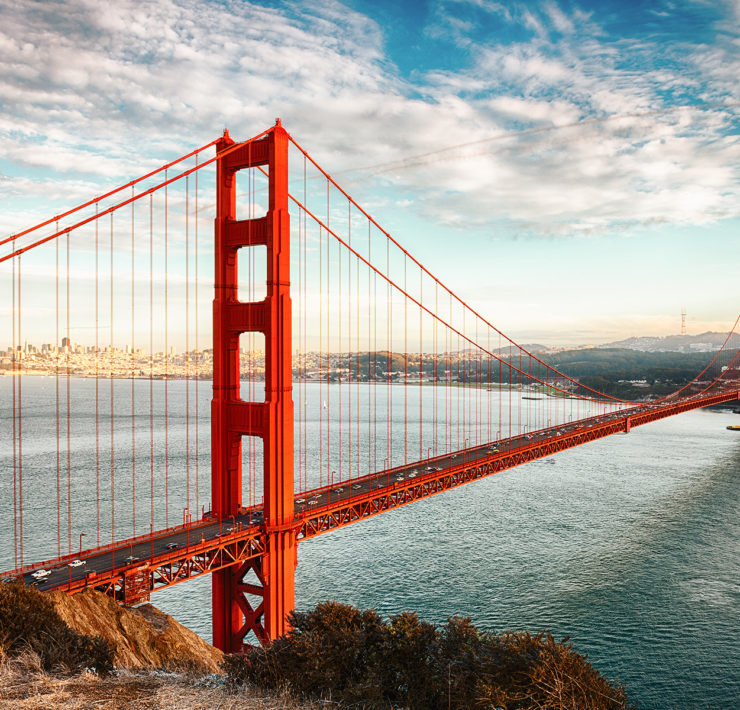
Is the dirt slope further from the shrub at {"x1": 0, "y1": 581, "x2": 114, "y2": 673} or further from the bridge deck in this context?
the shrub at {"x1": 0, "y1": 581, "x2": 114, "y2": 673}

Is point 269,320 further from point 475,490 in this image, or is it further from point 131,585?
point 475,490

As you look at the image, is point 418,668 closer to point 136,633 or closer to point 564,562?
point 136,633

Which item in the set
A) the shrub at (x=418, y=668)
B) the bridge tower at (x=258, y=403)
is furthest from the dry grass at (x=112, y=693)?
the bridge tower at (x=258, y=403)

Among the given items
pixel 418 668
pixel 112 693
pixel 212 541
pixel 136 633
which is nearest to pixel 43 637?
pixel 112 693

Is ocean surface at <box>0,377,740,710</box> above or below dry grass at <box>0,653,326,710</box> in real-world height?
below

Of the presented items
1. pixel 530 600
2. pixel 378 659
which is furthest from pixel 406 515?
pixel 378 659

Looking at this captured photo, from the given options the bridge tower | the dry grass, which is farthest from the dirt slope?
the dry grass
